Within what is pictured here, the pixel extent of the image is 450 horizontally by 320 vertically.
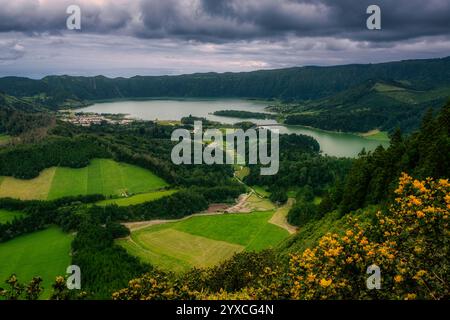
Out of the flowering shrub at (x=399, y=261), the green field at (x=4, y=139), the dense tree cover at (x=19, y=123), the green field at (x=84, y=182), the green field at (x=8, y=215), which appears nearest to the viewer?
the flowering shrub at (x=399, y=261)

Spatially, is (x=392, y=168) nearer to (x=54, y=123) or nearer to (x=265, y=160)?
(x=265, y=160)

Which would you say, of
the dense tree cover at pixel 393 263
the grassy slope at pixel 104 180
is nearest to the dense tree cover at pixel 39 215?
the grassy slope at pixel 104 180

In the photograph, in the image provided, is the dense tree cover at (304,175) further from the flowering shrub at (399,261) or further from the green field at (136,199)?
the flowering shrub at (399,261)

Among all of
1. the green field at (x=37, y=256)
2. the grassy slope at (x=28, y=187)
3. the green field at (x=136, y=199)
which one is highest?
the grassy slope at (x=28, y=187)

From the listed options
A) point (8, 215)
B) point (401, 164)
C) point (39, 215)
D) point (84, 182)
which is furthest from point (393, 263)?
point (84, 182)

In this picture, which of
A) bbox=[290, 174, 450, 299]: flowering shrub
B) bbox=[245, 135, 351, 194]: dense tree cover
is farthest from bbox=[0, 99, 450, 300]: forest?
bbox=[245, 135, 351, 194]: dense tree cover

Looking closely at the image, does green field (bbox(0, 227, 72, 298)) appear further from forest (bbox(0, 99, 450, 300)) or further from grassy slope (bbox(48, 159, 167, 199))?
grassy slope (bbox(48, 159, 167, 199))
